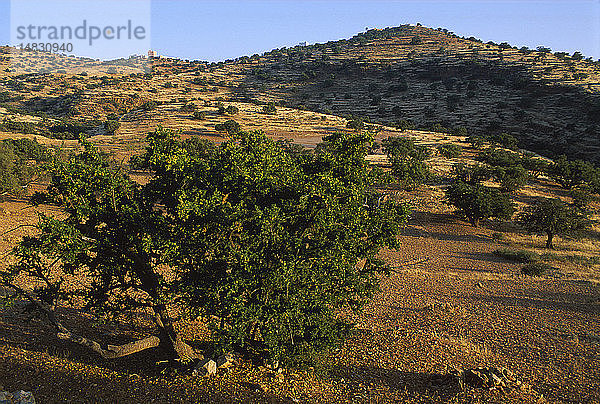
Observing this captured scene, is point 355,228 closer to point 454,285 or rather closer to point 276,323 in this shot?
point 276,323

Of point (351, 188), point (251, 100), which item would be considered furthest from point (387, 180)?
point (251, 100)

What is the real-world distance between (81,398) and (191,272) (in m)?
4.72

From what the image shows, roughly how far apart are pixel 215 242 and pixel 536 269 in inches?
934

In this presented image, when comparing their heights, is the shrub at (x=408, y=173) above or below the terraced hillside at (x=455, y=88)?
below

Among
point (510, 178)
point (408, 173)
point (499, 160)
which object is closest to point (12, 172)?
point (408, 173)

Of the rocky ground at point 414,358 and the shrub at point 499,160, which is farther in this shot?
the shrub at point 499,160

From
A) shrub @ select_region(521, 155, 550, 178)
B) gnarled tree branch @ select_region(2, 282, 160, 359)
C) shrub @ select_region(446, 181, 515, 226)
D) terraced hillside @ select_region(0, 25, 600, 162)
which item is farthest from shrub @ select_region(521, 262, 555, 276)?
terraced hillside @ select_region(0, 25, 600, 162)

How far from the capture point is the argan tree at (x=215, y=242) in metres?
10.7

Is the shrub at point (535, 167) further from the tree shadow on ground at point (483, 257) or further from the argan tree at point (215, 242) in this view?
the argan tree at point (215, 242)

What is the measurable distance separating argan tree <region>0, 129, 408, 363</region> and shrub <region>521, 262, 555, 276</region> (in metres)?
18.4

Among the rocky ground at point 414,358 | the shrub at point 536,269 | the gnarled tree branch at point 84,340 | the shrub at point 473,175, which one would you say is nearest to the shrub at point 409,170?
the shrub at point 473,175

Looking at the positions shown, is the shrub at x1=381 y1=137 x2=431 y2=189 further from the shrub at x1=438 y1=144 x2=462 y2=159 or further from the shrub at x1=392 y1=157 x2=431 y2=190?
the shrub at x1=438 y1=144 x2=462 y2=159

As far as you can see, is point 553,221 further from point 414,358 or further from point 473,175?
point 414,358

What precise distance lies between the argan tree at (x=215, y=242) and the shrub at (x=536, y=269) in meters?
18.4
